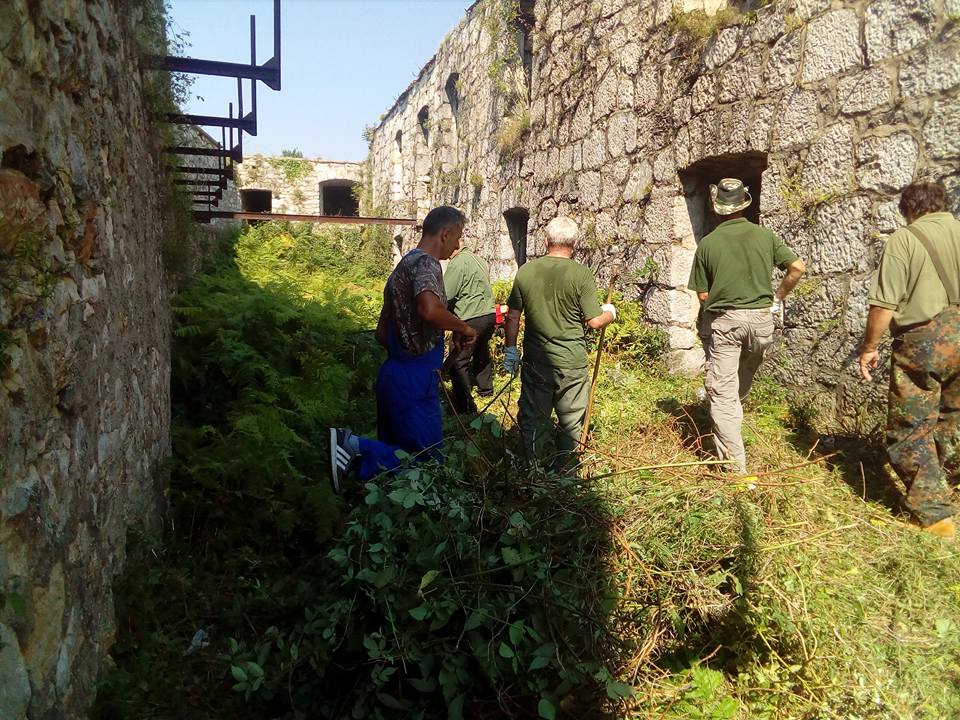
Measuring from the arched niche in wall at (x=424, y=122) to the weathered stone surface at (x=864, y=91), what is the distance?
10.4m

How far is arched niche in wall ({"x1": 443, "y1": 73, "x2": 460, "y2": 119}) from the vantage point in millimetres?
12062

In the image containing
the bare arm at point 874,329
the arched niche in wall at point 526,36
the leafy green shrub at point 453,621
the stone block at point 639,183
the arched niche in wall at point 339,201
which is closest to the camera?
the leafy green shrub at point 453,621

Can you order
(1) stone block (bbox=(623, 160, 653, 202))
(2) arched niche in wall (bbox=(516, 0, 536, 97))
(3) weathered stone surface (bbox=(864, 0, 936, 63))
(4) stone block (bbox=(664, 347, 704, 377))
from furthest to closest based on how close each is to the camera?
(2) arched niche in wall (bbox=(516, 0, 536, 97)), (1) stone block (bbox=(623, 160, 653, 202)), (4) stone block (bbox=(664, 347, 704, 377)), (3) weathered stone surface (bbox=(864, 0, 936, 63))

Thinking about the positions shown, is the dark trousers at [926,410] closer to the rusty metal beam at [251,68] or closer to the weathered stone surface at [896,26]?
the weathered stone surface at [896,26]

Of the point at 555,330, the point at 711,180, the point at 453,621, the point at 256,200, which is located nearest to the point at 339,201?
the point at 256,200

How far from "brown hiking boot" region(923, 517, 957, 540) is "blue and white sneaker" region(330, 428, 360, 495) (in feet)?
9.66

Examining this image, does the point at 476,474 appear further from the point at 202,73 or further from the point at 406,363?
the point at 202,73

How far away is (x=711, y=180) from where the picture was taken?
6.43m

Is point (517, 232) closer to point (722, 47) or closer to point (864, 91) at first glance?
point (722, 47)

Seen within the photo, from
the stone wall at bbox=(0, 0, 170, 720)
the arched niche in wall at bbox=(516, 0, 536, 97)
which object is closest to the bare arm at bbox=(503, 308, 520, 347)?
the stone wall at bbox=(0, 0, 170, 720)

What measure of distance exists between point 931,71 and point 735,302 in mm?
1902

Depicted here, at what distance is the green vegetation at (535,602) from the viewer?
2.25 meters

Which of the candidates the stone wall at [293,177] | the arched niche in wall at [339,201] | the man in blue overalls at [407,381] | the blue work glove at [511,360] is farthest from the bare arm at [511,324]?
the arched niche in wall at [339,201]

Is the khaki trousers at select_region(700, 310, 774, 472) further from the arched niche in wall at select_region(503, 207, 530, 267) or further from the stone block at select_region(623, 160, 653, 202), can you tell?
the arched niche in wall at select_region(503, 207, 530, 267)
